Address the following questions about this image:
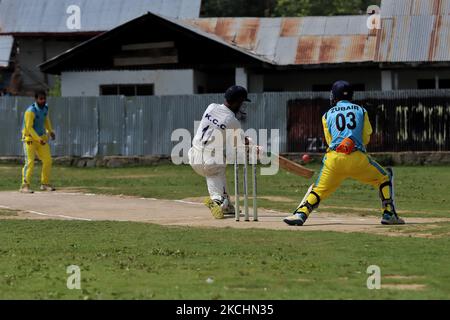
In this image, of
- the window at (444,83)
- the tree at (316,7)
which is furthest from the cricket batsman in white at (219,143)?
the tree at (316,7)

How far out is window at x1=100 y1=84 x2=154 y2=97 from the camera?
37.2 meters

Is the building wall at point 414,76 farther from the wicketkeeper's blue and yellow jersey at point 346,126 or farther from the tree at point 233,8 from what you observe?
the tree at point 233,8

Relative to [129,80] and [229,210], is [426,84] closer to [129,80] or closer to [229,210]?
[129,80]

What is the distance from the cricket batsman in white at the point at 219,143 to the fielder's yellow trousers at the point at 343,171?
1.72 metres

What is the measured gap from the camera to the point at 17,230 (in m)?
14.7

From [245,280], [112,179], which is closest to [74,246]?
[245,280]

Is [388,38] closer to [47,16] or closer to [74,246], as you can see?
[47,16]

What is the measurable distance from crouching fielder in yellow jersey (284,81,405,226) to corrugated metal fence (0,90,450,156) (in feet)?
53.0

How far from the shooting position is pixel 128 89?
3756 centimetres

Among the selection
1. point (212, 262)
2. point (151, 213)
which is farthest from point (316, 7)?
point (212, 262)

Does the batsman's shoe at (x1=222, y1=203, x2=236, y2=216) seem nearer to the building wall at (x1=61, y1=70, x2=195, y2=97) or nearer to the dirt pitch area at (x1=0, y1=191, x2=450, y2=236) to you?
the dirt pitch area at (x1=0, y1=191, x2=450, y2=236)

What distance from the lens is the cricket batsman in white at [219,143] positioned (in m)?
15.6

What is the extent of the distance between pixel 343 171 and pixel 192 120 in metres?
17.6
